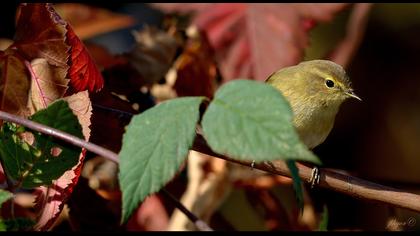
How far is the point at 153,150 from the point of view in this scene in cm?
58

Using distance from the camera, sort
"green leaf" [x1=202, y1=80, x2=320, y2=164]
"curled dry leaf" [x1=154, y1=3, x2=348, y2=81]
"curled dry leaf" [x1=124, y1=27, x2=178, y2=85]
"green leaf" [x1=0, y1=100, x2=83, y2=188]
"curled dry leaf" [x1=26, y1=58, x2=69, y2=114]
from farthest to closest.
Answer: "curled dry leaf" [x1=154, y1=3, x2=348, y2=81]
"curled dry leaf" [x1=124, y1=27, x2=178, y2=85]
"curled dry leaf" [x1=26, y1=58, x2=69, y2=114]
"green leaf" [x1=0, y1=100, x2=83, y2=188]
"green leaf" [x1=202, y1=80, x2=320, y2=164]

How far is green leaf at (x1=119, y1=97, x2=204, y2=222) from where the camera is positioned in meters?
0.57

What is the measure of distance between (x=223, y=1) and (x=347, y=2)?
25 centimetres

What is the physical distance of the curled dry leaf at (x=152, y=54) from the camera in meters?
1.22

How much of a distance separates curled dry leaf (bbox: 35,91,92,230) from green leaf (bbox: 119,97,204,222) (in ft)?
0.52

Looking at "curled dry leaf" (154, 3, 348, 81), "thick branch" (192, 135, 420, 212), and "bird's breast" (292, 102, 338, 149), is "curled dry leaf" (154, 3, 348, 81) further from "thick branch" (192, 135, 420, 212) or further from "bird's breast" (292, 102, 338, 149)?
"thick branch" (192, 135, 420, 212)

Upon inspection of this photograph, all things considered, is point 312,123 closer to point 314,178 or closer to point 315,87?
point 315,87

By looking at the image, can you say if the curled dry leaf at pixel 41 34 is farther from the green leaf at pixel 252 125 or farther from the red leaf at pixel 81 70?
the green leaf at pixel 252 125

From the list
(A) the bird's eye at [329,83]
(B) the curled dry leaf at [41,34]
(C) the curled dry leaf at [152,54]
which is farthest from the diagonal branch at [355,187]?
(A) the bird's eye at [329,83]

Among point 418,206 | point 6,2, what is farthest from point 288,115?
point 6,2

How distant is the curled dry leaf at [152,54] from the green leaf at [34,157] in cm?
48

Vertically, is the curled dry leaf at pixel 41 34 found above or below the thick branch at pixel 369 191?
above

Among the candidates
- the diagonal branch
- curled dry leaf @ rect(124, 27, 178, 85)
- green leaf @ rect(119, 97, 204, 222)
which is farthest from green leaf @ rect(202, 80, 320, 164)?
curled dry leaf @ rect(124, 27, 178, 85)

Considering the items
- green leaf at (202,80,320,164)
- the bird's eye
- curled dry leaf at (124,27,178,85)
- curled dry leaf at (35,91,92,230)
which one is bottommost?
the bird's eye
